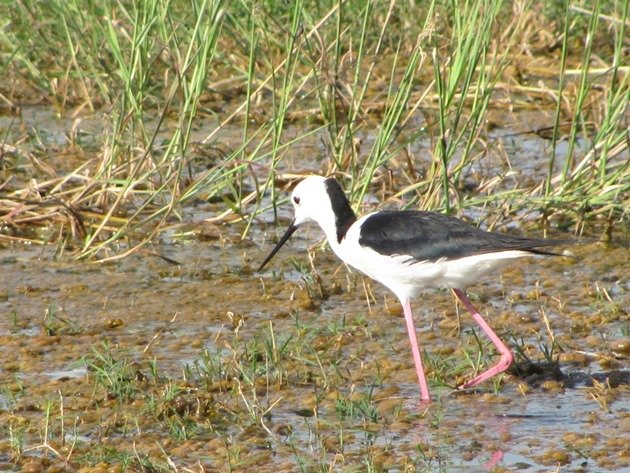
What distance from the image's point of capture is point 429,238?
3.99 m

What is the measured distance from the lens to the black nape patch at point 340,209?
437cm

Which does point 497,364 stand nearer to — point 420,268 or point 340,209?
point 420,268

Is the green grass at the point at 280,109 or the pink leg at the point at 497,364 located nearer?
the pink leg at the point at 497,364

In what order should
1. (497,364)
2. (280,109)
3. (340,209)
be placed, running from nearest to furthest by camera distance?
(497,364) → (340,209) → (280,109)

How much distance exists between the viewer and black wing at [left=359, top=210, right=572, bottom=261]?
12.6 feet

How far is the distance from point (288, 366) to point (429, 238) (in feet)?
1.97

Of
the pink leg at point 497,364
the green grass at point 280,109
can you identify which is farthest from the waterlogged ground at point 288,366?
the green grass at point 280,109

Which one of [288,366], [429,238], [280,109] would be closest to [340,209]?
[429,238]

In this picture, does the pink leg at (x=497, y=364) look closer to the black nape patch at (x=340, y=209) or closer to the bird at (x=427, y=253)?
the bird at (x=427, y=253)

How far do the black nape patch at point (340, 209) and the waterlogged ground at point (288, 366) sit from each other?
320 mm

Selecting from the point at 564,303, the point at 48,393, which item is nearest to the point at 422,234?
the point at 564,303

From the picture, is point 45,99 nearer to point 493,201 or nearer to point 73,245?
point 73,245

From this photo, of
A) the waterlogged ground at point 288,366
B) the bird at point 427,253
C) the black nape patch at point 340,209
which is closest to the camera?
the waterlogged ground at point 288,366

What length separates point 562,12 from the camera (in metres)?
7.57
